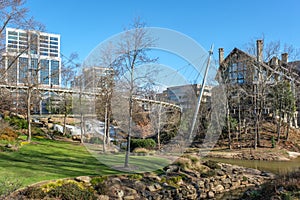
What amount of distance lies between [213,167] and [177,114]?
3591 millimetres

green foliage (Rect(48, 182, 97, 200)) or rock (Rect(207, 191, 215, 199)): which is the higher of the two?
green foliage (Rect(48, 182, 97, 200))

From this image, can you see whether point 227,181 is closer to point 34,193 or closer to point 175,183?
point 175,183

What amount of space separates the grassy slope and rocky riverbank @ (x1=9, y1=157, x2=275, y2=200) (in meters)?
0.71

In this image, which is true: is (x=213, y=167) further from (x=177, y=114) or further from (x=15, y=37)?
(x=15, y=37)

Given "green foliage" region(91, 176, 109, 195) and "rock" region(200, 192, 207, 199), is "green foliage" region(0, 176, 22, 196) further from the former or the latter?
"rock" region(200, 192, 207, 199)

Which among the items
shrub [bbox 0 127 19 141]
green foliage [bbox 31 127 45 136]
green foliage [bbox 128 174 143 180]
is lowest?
green foliage [bbox 128 174 143 180]

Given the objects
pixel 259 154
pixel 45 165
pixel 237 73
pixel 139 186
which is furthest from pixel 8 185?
pixel 237 73

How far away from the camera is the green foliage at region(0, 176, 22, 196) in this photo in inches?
261

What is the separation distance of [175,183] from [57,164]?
4.30 m

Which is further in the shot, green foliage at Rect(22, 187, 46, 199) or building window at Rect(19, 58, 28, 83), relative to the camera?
building window at Rect(19, 58, 28, 83)

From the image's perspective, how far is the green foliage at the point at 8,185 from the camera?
21.8ft

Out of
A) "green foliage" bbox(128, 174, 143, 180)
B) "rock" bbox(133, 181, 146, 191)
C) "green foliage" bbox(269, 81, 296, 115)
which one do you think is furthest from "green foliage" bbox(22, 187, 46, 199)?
"green foliage" bbox(269, 81, 296, 115)

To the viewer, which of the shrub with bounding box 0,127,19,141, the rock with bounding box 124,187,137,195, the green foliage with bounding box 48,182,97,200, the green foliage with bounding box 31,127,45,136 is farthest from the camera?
the green foliage with bounding box 31,127,45,136

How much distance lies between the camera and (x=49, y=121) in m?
24.7
